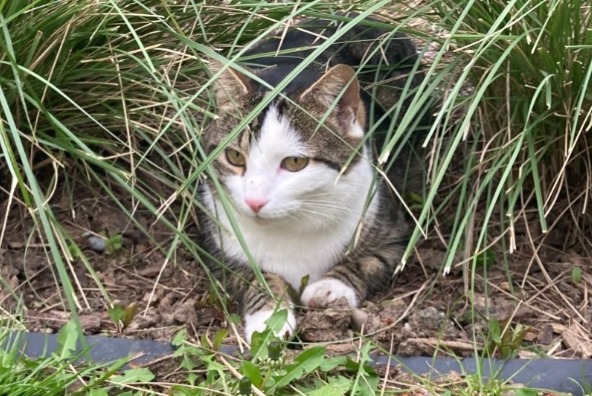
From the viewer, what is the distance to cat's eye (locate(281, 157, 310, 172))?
267 centimetres

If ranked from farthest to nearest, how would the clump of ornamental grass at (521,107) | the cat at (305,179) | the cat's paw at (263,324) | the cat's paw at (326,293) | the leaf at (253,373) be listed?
the cat's paw at (326,293) < the cat at (305,179) < the cat's paw at (263,324) < the clump of ornamental grass at (521,107) < the leaf at (253,373)

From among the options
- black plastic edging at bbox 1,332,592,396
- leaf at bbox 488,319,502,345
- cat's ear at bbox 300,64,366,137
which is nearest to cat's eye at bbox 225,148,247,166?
cat's ear at bbox 300,64,366,137

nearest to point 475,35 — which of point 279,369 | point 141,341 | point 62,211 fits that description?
point 279,369

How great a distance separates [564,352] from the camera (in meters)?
2.53

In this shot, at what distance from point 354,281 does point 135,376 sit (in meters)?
0.79

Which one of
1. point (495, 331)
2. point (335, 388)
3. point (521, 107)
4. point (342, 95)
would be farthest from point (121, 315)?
point (521, 107)

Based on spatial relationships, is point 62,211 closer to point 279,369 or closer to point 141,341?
point 141,341

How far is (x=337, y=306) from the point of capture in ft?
8.84

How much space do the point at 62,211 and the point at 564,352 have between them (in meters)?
1.56

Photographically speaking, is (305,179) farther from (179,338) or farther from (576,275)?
(576,275)

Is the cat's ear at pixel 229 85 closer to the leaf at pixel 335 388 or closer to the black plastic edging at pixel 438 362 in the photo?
the black plastic edging at pixel 438 362

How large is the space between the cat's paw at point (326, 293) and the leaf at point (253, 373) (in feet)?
1.68

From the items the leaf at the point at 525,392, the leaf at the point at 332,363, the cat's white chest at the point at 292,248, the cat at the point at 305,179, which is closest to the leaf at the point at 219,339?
the cat at the point at 305,179

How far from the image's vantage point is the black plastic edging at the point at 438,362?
2.33m
